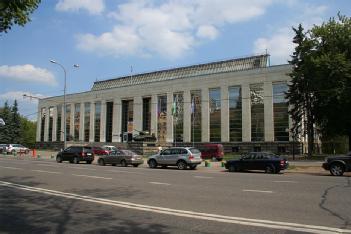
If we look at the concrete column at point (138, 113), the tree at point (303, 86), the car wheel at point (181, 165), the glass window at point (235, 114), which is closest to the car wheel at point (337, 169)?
the car wheel at point (181, 165)

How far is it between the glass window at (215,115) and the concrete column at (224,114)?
695 mm

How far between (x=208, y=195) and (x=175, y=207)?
9.09 ft

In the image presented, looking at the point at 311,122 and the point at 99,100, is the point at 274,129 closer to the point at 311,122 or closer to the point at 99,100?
the point at 311,122

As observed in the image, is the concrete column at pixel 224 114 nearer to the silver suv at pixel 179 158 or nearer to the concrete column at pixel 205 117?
the concrete column at pixel 205 117

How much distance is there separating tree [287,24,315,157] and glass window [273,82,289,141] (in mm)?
7040

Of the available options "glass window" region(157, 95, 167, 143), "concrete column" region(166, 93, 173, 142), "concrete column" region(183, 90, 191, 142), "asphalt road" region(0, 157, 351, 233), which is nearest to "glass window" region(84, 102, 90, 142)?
"glass window" region(157, 95, 167, 143)

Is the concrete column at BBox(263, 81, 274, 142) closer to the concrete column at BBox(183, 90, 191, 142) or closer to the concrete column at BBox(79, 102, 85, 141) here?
the concrete column at BBox(183, 90, 191, 142)

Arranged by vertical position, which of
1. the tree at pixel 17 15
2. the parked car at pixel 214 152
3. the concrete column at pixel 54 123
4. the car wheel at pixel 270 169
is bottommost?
the car wheel at pixel 270 169

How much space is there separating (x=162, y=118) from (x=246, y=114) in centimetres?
1924

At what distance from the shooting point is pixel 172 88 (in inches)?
3344

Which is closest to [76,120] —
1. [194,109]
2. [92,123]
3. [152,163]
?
[92,123]

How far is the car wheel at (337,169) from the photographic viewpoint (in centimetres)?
2419

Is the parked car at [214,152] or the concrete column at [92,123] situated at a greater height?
the concrete column at [92,123]

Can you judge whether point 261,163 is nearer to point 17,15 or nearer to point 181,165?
point 181,165
